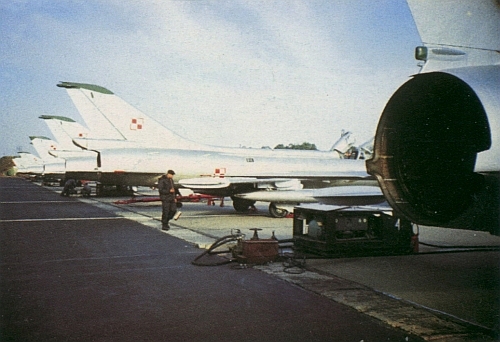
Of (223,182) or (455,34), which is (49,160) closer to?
(223,182)

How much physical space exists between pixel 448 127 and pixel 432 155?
1.06 ft

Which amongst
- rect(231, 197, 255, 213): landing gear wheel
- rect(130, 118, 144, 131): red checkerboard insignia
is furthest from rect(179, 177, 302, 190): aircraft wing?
rect(130, 118, 144, 131): red checkerboard insignia

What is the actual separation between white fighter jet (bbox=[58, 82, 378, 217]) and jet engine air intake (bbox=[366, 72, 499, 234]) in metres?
8.99

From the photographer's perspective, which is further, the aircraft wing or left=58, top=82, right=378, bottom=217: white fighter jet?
left=58, top=82, right=378, bottom=217: white fighter jet

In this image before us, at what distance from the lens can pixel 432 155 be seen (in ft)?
15.2

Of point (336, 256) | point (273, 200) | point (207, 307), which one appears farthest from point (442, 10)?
point (273, 200)

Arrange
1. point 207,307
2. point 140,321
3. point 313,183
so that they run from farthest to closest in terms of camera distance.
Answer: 1. point 313,183
2. point 207,307
3. point 140,321

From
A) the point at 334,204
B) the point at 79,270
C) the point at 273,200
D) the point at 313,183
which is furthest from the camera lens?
the point at 313,183

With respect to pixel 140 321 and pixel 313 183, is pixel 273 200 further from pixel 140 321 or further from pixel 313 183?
pixel 140 321

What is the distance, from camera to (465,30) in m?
3.76

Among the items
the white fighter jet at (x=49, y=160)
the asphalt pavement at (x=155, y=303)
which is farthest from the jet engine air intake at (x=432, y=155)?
the white fighter jet at (x=49, y=160)

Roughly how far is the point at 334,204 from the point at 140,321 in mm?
4435

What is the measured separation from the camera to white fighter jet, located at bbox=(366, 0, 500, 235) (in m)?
3.65

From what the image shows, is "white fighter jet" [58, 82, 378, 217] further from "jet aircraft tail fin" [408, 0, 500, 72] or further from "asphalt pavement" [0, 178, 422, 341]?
"jet aircraft tail fin" [408, 0, 500, 72]
